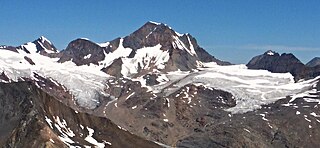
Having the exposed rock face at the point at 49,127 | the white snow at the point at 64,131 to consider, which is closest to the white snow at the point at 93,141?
the exposed rock face at the point at 49,127

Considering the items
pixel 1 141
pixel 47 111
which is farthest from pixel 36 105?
pixel 1 141

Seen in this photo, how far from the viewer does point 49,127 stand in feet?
516

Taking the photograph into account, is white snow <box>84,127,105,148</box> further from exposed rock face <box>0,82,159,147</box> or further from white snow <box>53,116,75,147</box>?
white snow <box>53,116,75,147</box>

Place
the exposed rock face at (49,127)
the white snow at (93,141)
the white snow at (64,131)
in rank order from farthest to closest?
1. the white snow at (93,141)
2. the white snow at (64,131)
3. the exposed rock face at (49,127)

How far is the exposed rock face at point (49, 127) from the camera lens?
147875 mm

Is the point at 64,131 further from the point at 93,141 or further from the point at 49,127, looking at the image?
the point at 93,141

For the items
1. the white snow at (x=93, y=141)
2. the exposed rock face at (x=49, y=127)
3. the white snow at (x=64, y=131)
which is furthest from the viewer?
the white snow at (x=93, y=141)

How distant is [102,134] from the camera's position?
175 metres

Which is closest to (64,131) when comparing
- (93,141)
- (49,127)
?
(49,127)

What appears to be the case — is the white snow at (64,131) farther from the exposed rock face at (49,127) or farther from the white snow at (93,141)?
the white snow at (93,141)

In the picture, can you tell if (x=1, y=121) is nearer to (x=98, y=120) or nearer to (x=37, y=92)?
(x=37, y=92)

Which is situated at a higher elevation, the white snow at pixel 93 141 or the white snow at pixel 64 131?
the white snow at pixel 64 131

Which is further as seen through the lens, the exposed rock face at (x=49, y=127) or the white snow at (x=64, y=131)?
the white snow at (x=64, y=131)

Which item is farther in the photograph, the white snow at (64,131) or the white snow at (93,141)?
the white snow at (93,141)
